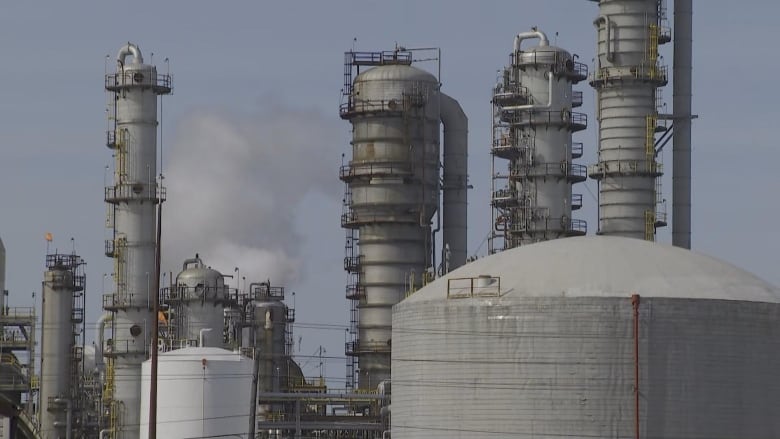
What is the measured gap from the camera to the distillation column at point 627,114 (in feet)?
254

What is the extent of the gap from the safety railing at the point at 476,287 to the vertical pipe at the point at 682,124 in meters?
29.5

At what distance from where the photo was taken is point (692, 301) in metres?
48.0

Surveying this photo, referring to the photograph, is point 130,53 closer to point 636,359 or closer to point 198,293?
point 198,293

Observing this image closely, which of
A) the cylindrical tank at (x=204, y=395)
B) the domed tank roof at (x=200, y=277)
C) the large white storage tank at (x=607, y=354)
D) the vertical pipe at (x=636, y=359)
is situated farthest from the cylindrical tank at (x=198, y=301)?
the vertical pipe at (x=636, y=359)

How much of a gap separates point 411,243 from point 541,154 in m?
7.03

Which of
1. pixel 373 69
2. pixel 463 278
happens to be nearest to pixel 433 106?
pixel 373 69

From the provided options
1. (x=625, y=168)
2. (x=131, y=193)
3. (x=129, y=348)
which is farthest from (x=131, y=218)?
(x=625, y=168)

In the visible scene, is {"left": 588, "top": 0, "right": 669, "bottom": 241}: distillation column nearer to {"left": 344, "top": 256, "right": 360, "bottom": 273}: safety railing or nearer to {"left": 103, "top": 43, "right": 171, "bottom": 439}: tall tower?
{"left": 344, "top": 256, "right": 360, "bottom": 273}: safety railing

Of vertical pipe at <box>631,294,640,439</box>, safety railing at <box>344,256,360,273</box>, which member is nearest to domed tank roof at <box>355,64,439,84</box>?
safety railing at <box>344,256,360,273</box>

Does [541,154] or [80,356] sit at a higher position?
[541,154]

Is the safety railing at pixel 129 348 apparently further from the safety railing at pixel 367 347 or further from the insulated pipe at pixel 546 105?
the insulated pipe at pixel 546 105

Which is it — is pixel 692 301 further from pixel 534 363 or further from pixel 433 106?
pixel 433 106

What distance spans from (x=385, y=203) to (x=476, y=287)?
3103cm

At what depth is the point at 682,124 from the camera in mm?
80250
